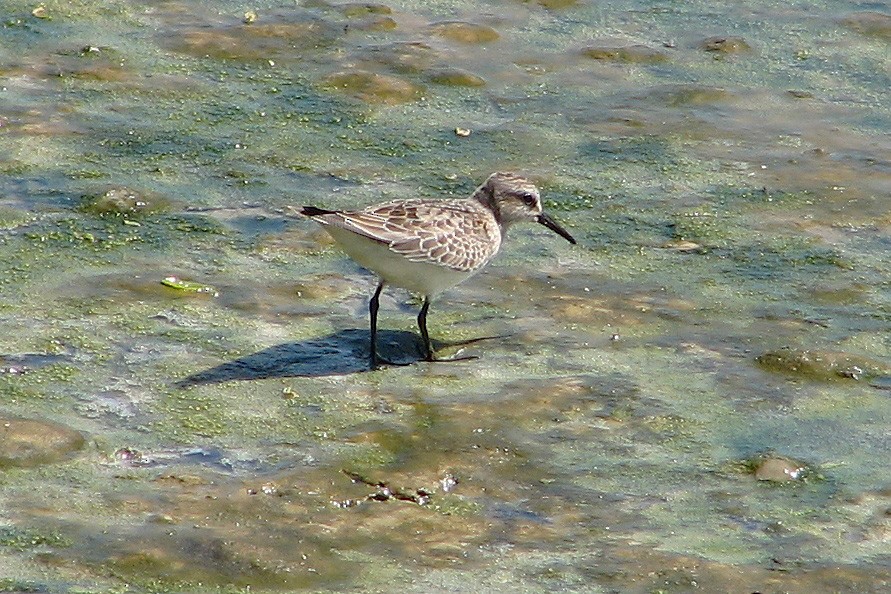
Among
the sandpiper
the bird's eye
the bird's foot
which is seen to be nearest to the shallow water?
the bird's foot

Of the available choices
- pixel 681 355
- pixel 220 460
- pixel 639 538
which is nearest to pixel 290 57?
pixel 681 355

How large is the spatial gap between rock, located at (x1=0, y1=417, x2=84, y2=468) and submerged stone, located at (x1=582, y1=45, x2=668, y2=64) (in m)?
6.09

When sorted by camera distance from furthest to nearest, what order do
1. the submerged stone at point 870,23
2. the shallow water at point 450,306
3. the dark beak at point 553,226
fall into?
the submerged stone at point 870,23 → the dark beak at point 553,226 → the shallow water at point 450,306

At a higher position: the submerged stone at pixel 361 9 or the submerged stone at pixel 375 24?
the submerged stone at pixel 361 9

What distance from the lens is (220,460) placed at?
20.7 feet

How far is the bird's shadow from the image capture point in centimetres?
709

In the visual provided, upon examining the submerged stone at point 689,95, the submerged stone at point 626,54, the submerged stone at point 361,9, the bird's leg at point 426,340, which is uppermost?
the submerged stone at point 361,9

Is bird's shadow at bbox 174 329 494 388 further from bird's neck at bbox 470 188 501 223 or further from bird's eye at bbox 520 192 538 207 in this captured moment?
bird's eye at bbox 520 192 538 207

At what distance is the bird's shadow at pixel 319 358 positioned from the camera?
709 centimetres

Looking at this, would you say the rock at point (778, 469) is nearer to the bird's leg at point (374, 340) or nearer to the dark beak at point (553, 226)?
the bird's leg at point (374, 340)

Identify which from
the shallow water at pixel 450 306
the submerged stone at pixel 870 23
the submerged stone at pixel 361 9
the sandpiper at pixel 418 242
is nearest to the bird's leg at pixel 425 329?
the sandpiper at pixel 418 242

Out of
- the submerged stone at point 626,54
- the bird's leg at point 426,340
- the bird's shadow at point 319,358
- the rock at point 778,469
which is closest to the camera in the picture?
the rock at point 778,469

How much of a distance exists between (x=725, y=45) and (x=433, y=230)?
4.78m

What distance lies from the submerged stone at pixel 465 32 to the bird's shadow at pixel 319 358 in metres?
4.23
